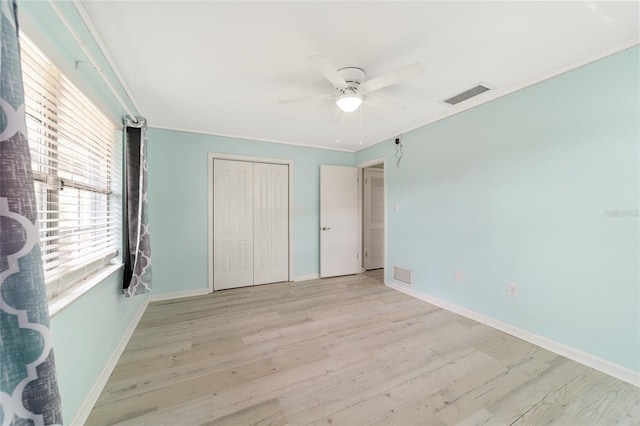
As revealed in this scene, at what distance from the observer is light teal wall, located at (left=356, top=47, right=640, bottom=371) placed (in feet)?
5.81

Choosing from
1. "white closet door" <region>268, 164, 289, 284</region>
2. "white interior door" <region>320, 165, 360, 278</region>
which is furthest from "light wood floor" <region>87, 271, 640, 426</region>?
"white interior door" <region>320, 165, 360, 278</region>

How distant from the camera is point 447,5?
139 cm

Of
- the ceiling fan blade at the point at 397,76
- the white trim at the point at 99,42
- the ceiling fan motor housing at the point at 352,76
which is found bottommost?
the ceiling fan blade at the point at 397,76

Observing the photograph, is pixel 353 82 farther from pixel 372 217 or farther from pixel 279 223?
Result: pixel 372 217

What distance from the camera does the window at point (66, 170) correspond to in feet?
3.76

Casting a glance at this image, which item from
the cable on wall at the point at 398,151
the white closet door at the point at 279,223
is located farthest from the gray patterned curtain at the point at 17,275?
the cable on wall at the point at 398,151

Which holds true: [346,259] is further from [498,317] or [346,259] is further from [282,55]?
[282,55]

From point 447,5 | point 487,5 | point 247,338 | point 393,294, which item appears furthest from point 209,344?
point 487,5

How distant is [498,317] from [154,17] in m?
3.71

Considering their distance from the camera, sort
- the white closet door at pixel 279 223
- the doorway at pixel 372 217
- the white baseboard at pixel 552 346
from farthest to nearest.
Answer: the doorway at pixel 372 217 < the white closet door at pixel 279 223 < the white baseboard at pixel 552 346

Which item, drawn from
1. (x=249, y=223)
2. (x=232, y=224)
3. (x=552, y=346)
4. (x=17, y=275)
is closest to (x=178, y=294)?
(x=232, y=224)

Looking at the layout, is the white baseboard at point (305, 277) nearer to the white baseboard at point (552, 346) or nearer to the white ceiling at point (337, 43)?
the white baseboard at point (552, 346)

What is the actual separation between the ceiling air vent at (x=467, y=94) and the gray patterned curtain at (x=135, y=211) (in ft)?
10.1

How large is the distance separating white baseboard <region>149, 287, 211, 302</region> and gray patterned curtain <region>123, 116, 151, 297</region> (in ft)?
3.86
